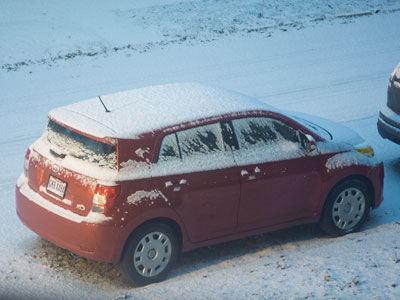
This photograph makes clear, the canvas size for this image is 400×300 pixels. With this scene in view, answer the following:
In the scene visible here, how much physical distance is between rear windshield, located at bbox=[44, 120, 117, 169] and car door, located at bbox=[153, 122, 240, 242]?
0.48 meters

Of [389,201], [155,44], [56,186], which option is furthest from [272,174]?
[155,44]

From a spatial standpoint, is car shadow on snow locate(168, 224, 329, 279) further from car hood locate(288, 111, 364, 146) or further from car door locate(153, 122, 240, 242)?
car hood locate(288, 111, 364, 146)

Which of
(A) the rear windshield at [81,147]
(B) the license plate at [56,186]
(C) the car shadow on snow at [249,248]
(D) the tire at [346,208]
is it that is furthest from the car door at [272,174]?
(B) the license plate at [56,186]

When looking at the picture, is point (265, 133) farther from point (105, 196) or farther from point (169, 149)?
point (105, 196)

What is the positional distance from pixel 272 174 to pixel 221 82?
7924mm

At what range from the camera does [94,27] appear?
20.9 meters

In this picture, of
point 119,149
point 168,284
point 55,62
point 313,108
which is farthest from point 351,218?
point 55,62

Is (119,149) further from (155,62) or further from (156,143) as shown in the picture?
(155,62)

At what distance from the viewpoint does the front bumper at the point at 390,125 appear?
893cm

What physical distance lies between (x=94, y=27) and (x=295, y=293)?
53.6 ft

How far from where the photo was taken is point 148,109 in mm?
6570

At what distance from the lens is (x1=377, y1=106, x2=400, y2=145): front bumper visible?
893cm

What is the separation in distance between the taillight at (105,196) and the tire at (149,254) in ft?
1.25

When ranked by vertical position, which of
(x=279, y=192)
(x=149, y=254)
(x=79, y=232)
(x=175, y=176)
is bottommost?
(x=149, y=254)
